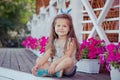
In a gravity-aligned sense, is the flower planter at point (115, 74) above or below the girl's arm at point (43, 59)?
below

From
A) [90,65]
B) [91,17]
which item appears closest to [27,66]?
[90,65]

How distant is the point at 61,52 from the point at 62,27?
0.29 m

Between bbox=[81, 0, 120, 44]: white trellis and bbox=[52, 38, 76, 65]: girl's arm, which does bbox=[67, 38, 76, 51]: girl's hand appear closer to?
bbox=[52, 38, 76, 65]: girl's arm

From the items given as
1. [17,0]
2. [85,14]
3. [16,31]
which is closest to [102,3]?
[85,14]

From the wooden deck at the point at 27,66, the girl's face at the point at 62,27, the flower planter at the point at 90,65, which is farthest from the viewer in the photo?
the flower planter at the point at 90,65

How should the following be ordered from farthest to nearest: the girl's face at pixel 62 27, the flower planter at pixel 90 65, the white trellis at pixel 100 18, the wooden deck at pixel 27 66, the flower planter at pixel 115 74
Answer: the white trellis at pixel 100 18, the flower planter at pixel 90 65, the wooden deck at pixel 27 66, the girl's face at pixel 62 27, the flower planter at pixel 115 74

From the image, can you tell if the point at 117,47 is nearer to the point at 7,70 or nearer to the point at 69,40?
the point at 69,40

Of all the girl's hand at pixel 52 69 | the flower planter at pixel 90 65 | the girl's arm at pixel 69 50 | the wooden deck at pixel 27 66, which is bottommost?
the wooden deck at pixel 27 66

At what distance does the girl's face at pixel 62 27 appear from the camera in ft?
11.6

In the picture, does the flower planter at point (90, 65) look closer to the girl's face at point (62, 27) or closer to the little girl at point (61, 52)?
the little girl at point (61, 52)

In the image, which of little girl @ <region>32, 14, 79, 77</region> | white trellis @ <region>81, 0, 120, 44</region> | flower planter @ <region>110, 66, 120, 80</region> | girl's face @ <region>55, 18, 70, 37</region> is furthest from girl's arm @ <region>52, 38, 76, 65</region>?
white trellis @ <region>81, 0, 120, 44</region>

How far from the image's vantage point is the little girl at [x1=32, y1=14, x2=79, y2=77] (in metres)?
3.47

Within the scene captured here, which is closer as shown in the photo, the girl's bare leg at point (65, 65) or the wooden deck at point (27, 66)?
the girl's bare leg at point (65, 65)

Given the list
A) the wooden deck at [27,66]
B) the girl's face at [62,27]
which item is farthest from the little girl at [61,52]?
the wooden deck at [27,66]
